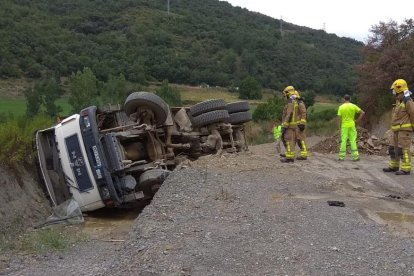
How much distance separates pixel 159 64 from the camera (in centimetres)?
6625

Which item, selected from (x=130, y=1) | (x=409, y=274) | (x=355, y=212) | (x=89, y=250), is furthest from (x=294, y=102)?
(x=130, y=1)

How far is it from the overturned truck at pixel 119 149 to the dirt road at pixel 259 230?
0.94 metres

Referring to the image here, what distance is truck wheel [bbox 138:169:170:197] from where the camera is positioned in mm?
8656

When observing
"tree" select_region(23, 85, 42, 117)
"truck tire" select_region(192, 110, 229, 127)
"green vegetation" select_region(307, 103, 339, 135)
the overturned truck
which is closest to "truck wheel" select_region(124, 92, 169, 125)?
the overturned truck

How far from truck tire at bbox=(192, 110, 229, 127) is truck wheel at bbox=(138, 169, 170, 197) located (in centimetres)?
196

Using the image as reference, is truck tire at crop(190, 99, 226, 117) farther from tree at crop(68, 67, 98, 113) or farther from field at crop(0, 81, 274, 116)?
field at crop(0, 81, 274, 116)

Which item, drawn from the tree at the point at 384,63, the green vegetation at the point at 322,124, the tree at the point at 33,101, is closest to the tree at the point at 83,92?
the tree at the point at 33,101

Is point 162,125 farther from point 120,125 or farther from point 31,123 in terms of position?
point 31,123

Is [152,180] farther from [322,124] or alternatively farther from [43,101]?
[43,101]

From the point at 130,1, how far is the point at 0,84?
36853mm

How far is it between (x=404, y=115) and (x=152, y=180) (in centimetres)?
464

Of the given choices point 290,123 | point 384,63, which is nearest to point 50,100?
point 384,63

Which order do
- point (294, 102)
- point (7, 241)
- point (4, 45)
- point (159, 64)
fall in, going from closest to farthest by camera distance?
point (7, 241), point (294, 102), point (4, 45), point (159, 64)

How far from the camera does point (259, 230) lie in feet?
17.7
